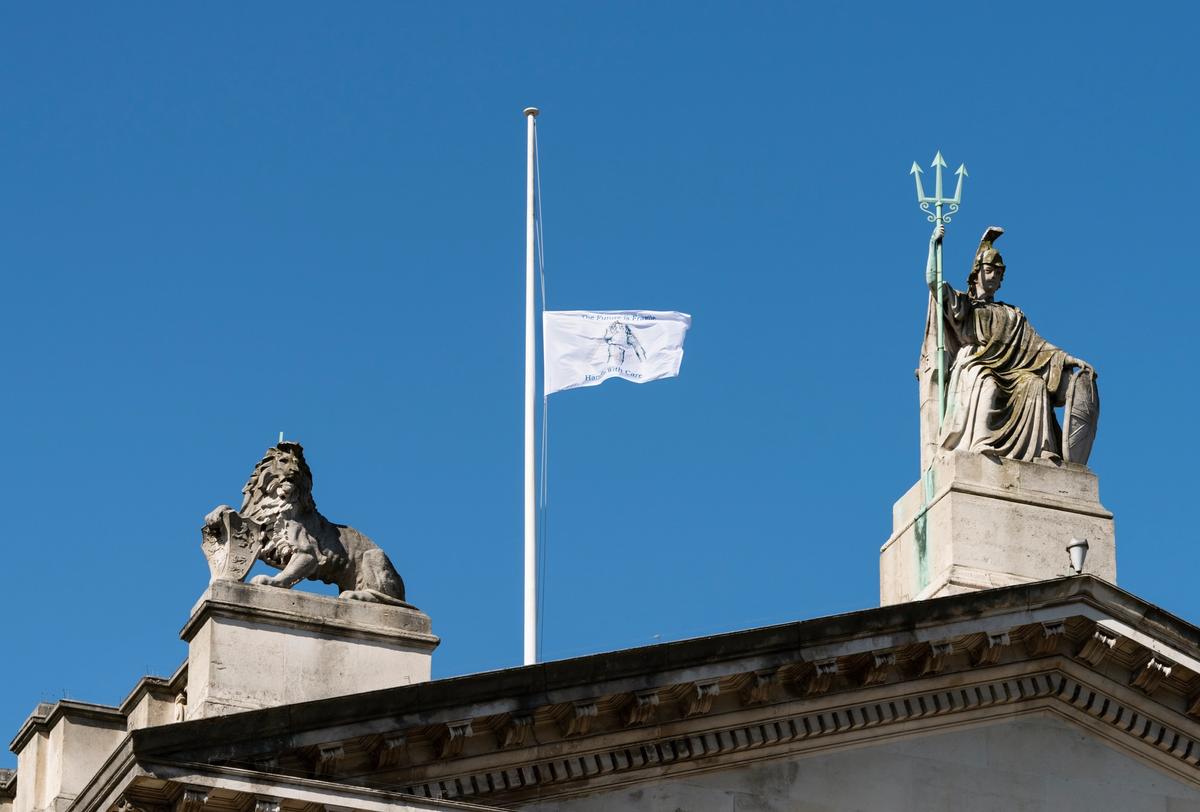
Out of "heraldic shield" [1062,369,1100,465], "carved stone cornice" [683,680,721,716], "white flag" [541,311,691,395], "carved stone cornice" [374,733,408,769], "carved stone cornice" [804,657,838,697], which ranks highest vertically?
"white flag" [541,311,691,395]

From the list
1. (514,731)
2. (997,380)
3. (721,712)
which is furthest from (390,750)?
(997,380)

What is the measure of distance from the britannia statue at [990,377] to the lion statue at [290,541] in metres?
7.47

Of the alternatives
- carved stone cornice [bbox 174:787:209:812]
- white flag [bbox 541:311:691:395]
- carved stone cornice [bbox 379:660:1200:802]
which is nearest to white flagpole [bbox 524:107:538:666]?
white flag [bbox 541:311:691:395]

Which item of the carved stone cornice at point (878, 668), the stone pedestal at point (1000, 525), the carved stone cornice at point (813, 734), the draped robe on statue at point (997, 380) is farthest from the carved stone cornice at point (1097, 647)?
the draped robe on statue at point (997, 380)

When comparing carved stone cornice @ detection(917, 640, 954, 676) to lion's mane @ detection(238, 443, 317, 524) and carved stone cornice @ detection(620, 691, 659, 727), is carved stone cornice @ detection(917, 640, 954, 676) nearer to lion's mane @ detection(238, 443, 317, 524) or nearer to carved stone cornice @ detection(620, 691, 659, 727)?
carved stone cornice @ detection(620, 691, 659, 727)

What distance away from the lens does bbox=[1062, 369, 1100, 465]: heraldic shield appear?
34562mm

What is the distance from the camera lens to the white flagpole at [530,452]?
34.0 metres

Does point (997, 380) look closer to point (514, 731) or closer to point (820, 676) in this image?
point (820, 676)

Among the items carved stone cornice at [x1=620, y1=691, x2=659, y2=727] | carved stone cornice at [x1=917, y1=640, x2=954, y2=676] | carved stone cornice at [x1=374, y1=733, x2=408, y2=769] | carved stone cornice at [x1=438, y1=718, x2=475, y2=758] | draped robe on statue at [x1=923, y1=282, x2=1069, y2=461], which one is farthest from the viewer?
draped robe on statue at [x1=923, y1=282, x2=1069, y2=461]

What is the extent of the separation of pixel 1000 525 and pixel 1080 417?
1.87 m

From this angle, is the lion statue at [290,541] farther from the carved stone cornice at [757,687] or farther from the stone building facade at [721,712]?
the carved stone cornice at [757,687]

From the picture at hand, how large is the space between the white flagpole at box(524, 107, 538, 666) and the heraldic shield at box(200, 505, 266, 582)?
4070mm

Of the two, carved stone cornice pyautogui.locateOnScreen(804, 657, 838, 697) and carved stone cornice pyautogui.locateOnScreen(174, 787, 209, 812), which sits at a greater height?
carved stone cornice pyautogui.locateOnScreen(804, 657, 838, 697)

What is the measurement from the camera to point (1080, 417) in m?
34.7
